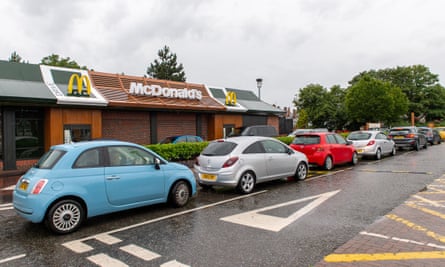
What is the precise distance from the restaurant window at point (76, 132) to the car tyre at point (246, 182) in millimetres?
10094

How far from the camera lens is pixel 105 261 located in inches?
160

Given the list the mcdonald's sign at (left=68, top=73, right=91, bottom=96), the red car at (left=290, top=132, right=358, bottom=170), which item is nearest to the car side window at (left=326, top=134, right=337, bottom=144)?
the red car at (left=290, top=132, right=358, bottom=170)

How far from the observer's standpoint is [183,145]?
A: 13.8 meters

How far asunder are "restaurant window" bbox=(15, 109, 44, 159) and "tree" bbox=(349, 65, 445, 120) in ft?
168

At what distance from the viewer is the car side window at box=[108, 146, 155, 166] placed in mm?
5930

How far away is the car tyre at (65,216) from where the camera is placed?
5.09 m

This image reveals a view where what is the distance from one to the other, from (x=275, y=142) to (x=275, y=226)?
14.1 feet

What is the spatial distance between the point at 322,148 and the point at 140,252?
29.5 ft

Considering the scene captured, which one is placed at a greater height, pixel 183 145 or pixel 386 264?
pixel 183 145

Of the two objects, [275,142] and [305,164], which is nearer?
[275,142]

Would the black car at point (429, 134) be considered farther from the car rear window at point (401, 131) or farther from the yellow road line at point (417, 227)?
the yellow road line at point (417, 227)

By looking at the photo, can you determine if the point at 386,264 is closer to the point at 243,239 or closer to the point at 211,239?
the point at 243,239

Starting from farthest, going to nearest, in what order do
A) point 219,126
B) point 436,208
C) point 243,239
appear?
1. point 219,126
2. point 436,208
3. point 243,239

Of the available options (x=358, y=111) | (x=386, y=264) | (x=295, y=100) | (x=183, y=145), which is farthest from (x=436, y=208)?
(x=295, y=100)
